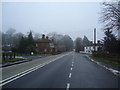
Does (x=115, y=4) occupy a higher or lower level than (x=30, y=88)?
higher

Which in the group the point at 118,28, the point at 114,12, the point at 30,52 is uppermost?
the point at 114,12

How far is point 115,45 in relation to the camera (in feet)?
138

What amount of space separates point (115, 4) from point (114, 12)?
1.20m

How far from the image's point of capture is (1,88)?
831 centimetres

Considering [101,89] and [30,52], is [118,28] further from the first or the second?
[30,52]

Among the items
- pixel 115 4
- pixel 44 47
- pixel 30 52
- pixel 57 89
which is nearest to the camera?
pixel 57 89

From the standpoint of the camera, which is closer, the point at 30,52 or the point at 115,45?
the point at 115,45

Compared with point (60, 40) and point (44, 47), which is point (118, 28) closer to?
point (44, 47)

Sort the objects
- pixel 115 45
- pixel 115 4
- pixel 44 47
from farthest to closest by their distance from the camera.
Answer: pixel 44 47 → pixel 115 45 → pixel 115 4

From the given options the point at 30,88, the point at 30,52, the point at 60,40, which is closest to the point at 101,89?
the point at 30,88

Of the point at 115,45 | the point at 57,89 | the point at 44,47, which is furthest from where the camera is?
the point at 44,47

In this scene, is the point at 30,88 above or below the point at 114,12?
below

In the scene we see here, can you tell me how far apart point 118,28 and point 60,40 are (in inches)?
5293

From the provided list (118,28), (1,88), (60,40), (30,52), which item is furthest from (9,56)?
(60,40)
